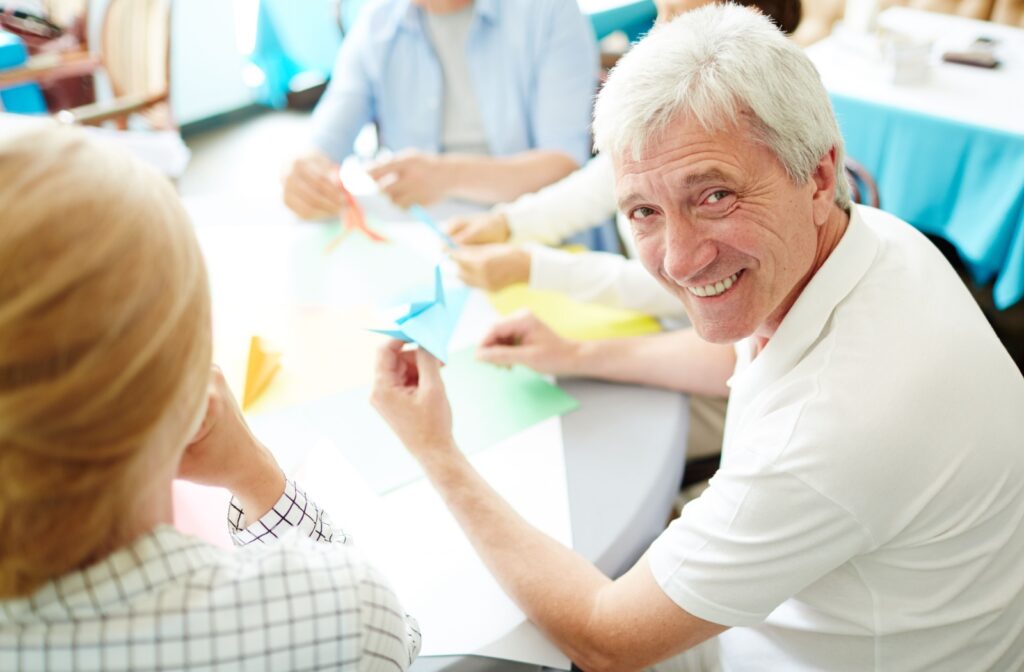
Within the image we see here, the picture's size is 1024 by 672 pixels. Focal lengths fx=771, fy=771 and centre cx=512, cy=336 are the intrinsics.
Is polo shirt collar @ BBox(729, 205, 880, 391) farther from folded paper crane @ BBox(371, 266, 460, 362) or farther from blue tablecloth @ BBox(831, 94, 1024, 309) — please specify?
blue tablecloth @ BBox(831, 94, 1024, 309)

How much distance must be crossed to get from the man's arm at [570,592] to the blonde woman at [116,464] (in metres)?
0.28

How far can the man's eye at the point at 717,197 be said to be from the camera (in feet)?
3.10

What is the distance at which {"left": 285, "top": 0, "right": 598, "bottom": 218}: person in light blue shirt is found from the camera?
1985mm

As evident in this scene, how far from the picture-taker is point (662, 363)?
1.29 metres

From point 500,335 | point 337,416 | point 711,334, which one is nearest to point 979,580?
point 711,334

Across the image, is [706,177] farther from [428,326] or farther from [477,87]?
[477,87]

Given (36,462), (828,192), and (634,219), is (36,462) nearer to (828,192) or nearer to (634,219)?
(634,219)

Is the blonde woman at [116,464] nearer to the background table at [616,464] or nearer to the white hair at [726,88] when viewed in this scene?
the background table at [616,464]

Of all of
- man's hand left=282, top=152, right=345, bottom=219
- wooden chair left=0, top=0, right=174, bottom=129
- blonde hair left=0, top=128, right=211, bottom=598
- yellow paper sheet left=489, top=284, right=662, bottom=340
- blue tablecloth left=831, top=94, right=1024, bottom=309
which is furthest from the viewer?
wooden chair left=0, top=0, right=174, bottom=129

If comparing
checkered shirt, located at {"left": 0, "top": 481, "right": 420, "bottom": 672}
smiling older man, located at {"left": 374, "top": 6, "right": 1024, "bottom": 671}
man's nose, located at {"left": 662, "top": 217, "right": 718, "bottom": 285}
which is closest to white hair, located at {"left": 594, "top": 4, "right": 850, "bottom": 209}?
smiling older man, located at {"left": 374, "top": 6, "right": 1024, "bottom": 671}

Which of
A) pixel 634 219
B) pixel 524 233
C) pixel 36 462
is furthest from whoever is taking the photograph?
pixel 524 233

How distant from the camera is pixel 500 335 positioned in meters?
1.36

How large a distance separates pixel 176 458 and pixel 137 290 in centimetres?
18

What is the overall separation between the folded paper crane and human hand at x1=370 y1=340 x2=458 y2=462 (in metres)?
0.02
